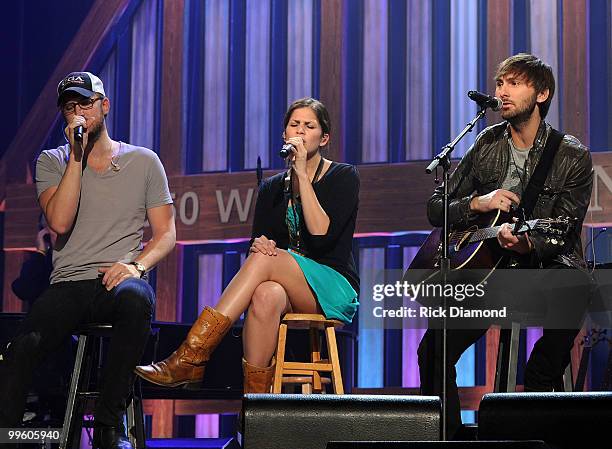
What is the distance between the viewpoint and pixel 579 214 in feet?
12.4

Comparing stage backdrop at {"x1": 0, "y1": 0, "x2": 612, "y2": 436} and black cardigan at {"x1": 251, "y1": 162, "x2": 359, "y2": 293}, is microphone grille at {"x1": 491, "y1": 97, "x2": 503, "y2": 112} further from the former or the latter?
stage backdrop at {"x1": 0, "y1": 0, "x2": 612, "y2": 436}

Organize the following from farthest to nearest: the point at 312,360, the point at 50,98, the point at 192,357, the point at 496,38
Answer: the point at 50,98, the point at 496,38, the point at 312,360, the point at 192,357

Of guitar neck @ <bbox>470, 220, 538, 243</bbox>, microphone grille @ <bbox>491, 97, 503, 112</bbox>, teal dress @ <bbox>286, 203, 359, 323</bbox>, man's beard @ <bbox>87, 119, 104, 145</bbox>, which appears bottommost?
teal dress @ <bbox>286, 203, 359, 323</bbox>

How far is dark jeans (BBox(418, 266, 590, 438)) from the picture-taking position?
3.72 m

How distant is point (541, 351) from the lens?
3756 millimetres

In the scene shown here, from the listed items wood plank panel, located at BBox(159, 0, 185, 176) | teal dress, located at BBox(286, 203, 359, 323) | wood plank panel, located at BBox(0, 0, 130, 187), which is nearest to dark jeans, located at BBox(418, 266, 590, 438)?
teal dress, located at BBox(286, 203, 359, 323)

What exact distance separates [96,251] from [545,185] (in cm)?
177

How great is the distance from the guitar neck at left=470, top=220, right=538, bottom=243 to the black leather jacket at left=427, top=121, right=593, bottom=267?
0.05 m

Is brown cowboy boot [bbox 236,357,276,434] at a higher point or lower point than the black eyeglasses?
lower

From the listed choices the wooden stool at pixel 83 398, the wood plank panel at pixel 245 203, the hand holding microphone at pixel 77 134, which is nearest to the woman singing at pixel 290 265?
the wooden stool at pixel 83 398

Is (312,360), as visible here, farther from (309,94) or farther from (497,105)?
(309,94)

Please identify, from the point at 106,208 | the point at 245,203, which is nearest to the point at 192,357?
the point at 106,208

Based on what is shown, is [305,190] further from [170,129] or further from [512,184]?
[170,129]

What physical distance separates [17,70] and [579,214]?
3.76 meters
